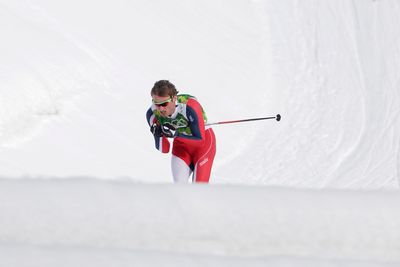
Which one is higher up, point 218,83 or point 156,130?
point 218,83

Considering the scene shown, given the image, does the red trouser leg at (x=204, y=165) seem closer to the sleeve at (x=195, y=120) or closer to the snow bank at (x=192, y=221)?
the sleeve at (x=195, y=120)

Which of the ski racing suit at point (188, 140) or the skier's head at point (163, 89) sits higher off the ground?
the skier's head at point (163, 89)

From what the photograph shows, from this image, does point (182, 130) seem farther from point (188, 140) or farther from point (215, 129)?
point (215, 129)

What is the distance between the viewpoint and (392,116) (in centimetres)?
948

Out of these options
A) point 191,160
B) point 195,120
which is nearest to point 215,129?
point 191,160

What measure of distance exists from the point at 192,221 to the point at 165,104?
3.19 metres

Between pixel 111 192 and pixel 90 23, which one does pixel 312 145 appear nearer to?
pixel 90 23

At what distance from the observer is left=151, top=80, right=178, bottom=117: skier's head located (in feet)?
14.6

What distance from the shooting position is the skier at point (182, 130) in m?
4.53

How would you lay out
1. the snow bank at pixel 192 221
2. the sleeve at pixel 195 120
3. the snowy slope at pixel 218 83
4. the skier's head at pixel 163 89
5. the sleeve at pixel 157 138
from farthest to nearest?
the snowy slope at pixel 218 83
the sleeve at pixel 157 138
the sleeve at pixel 195 120
the skier's head at pixel 163 89
the snow bank at pixel 192 221

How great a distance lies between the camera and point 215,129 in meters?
8.85

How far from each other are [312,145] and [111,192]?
743 centimetres

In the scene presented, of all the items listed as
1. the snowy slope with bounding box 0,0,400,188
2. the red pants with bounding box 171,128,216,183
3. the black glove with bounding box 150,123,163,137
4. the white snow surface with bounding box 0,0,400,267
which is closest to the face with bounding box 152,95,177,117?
the black glove with bounding box 150,123,163,137

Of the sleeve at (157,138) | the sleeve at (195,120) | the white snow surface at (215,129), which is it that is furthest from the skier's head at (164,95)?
the white snow surface at (215,129)
